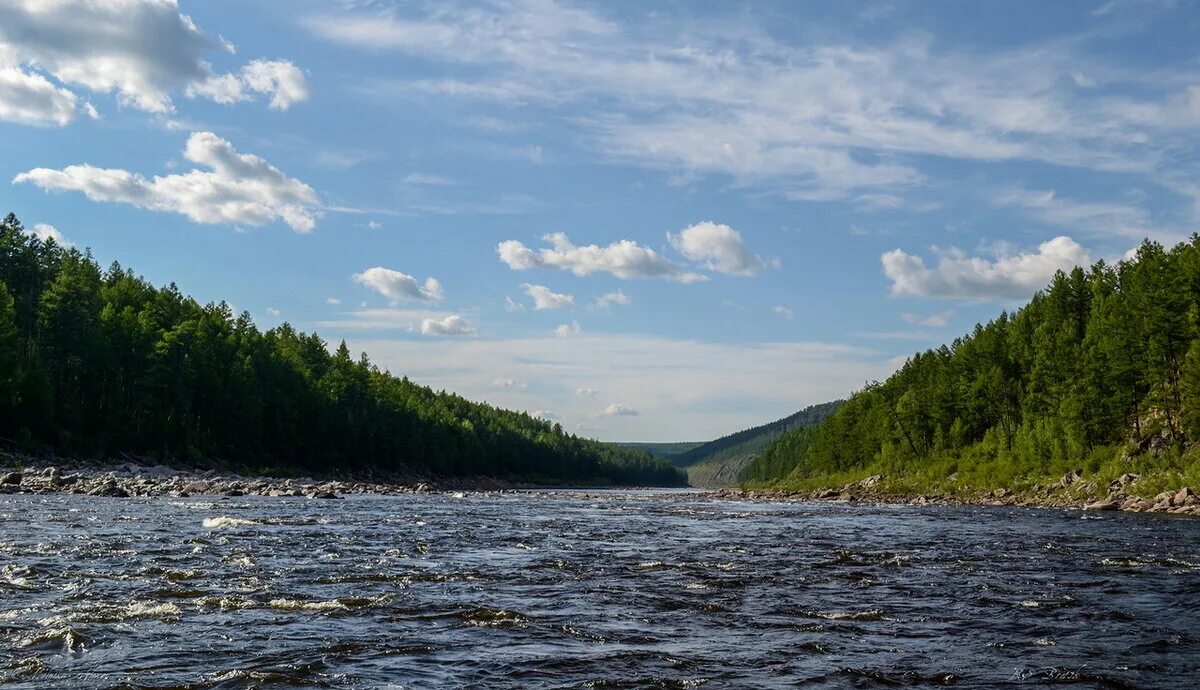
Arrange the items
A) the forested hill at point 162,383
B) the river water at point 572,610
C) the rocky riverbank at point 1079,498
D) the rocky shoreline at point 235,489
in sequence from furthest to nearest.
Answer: the forested hill at point 162,383 < the rocky riverbank at point 1079,498 < the rocky shoreline at point 235,489 < the river water at point 572,610

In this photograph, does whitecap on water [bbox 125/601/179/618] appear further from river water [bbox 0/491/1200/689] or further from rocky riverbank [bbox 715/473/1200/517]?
rocky riverbank [bbox 715/473/1200/517]

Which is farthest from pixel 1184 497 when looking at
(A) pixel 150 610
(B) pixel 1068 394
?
(A) pixel 150 610

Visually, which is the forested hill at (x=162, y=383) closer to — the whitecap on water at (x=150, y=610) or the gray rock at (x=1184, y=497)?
the whitecap on water at (x=150, y=610)

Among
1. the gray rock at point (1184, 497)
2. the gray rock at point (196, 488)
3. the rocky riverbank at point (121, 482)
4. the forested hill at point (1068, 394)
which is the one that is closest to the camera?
the gray rock at point (1184, 497)

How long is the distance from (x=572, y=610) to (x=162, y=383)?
85.1 metres

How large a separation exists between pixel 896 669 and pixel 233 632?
9704mm

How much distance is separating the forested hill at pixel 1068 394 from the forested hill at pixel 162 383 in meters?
77.2

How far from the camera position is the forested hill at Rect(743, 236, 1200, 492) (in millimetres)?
68500

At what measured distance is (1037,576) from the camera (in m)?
21.8

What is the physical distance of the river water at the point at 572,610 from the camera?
1138 centimetres

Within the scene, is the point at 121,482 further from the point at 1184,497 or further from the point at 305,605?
the point at 1184,497

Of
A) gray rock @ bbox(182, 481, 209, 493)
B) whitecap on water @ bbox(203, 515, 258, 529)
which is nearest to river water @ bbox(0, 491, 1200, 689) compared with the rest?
whitecap on water @ bbox(203, 515, 258, 529)

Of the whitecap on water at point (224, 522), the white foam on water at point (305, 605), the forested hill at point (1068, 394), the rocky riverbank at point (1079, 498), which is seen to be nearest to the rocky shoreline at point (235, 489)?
the rocky riverbank at point (1079, 498)

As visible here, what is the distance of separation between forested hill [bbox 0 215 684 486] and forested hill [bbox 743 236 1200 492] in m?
77.2
